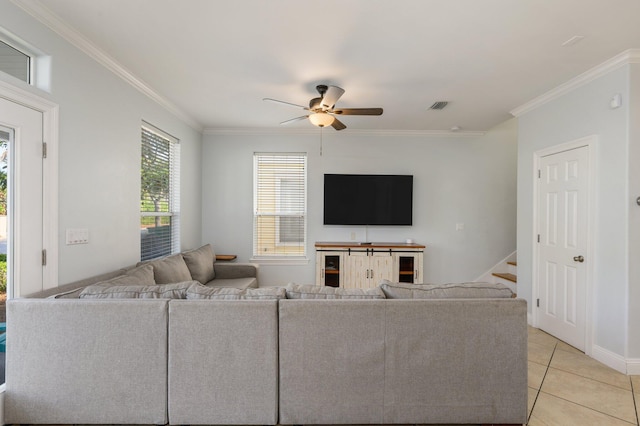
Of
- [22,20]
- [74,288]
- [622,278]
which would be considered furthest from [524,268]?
[22,20]

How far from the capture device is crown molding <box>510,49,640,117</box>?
240 centimetres

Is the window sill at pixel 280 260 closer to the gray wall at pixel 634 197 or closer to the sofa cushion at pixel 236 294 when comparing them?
the sofa cushion at pixel 236 294

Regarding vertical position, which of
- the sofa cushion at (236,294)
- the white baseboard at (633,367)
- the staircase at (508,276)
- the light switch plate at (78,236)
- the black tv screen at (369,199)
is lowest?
the white baseboard at (633,367)

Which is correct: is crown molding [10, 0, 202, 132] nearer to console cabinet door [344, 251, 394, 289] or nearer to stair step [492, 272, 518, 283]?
console cabinet door [344, 251, 394, 289]

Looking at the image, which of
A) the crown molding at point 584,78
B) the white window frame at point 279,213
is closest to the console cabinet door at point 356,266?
the white window frame at point 279,213

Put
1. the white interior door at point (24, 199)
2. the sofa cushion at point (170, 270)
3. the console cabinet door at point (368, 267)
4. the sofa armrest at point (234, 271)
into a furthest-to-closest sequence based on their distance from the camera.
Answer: the console cabinet door at point (368, 267) < the sofa armrest at point (234, 271) < the sofa cushion at point (170, 270) < the white interior door at point (24, 199)

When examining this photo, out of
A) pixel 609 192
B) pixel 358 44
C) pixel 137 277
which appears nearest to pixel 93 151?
pixel 137 277

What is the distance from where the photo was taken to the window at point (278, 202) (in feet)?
15.6

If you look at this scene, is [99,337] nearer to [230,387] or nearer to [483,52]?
[230,387]

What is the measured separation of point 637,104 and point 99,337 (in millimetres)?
4284

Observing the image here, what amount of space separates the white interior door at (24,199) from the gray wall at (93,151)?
149 millimetres

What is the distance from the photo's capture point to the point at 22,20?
1.81 meters

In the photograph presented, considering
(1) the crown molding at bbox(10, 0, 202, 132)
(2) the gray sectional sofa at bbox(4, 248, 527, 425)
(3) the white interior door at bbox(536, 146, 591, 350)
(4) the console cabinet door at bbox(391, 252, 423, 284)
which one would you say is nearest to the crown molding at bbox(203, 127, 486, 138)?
(1) the crown molding at bbox(10, 0, 202, 132)

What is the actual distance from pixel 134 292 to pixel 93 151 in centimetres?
133
